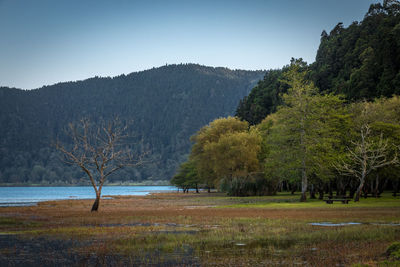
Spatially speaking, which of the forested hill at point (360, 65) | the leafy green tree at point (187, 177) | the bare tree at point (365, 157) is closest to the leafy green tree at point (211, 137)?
the forested hill at point (360, 65)

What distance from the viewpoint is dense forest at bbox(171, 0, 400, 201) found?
63312 millimetres

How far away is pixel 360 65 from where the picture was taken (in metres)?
154

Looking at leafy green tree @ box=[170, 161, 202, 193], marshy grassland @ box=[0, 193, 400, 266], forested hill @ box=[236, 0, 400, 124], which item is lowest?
marshy grassland @ box=[0, 193, 400, 266]

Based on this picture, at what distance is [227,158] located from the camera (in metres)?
89.1

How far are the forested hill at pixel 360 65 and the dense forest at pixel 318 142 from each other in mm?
372

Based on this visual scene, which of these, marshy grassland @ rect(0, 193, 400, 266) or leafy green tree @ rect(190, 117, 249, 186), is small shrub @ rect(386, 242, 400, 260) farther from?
leafy green tree @ rect(190, 117, 249, 186)

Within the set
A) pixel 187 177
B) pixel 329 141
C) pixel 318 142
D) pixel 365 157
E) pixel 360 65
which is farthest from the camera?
pixel 360 65

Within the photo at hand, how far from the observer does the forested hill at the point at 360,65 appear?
123m

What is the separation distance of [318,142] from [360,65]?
102 meters

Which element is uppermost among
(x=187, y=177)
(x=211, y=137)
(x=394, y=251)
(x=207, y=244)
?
(x=211, y=137)

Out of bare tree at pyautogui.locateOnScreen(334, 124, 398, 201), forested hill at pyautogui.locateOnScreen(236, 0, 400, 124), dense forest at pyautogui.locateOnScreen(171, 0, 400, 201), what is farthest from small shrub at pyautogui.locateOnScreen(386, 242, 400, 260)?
forested hill at pyautogui.locateOnScreen(236, 0, 400, 124)

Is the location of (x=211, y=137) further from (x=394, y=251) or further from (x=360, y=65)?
(x=394, y=251)

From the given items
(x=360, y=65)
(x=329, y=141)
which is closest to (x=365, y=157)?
(x=329, y=141)

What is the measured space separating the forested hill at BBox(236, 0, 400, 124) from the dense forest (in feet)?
1.22
